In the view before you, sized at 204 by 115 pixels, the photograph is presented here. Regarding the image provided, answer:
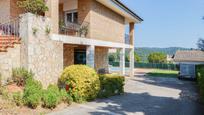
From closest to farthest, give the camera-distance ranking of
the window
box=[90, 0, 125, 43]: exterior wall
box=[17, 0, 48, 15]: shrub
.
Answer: box=[17, 0, 48, 15]: shrub
box=[90, 0, 125, 43]: exterior wall
the window

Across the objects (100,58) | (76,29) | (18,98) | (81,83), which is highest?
(76,29)

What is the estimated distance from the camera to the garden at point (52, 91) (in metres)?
9.47

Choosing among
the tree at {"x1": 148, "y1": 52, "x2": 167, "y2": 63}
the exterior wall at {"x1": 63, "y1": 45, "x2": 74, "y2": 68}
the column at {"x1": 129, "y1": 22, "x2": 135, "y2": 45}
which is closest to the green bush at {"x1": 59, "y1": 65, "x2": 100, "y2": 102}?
the exterior wall at {"x1": 63, "y1": 45, "x2": 74, "y2": 68}

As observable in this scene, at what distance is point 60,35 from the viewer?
13.4m

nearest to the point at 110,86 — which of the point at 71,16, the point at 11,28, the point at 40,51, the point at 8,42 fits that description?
the point at 40,51

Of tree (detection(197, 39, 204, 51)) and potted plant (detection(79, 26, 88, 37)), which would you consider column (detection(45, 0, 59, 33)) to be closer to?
potted plant (detection(79, 26, 88, 37))

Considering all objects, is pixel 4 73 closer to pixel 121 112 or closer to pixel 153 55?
pixel 121 112

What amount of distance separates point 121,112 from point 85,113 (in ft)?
5.20

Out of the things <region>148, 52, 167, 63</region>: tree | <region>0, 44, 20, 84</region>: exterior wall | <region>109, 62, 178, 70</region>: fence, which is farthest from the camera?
<region>148, 52, 167, 63</region>: tree

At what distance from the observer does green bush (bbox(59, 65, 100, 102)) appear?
11375mm

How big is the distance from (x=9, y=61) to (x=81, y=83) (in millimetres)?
3611

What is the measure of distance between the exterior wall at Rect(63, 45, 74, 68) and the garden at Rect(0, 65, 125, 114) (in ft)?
19.4

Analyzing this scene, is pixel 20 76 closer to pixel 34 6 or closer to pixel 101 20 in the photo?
pixel 34 6

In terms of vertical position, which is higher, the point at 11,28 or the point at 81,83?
the point at 11,28
